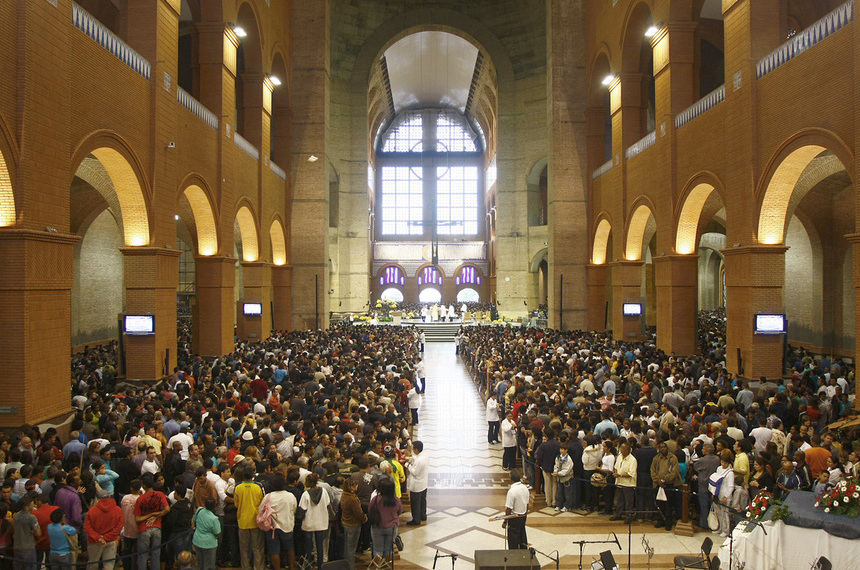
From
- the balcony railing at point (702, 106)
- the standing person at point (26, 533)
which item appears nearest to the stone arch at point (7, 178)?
the standing person at point (26, 533)

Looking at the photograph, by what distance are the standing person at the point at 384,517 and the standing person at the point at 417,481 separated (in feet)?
4.22

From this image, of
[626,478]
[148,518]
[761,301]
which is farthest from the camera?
[761,301]

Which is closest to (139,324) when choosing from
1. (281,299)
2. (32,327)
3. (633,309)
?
(32,327)

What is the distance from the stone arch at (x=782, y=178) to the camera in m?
12.1

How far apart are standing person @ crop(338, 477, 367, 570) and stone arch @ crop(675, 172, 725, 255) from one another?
14.1 m

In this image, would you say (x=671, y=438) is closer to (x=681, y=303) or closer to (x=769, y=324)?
(x=769, y=324)

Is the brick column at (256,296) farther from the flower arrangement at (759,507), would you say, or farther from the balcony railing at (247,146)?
the flower arrangement at (759,507)

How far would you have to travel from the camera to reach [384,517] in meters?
6.67

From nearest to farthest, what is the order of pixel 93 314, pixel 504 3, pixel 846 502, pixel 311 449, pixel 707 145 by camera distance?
pixel 846 502 → pixel 311 449 → pixel 707 145 → pixel 93 314 → pixel 504 3

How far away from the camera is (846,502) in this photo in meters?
5.56

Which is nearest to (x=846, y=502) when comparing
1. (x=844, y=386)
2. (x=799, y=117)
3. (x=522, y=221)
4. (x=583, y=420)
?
(x=583, y=420)

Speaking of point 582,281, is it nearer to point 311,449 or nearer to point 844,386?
point 844,386

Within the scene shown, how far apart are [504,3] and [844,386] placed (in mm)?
28827

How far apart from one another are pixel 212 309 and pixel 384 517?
1322 centimetres
